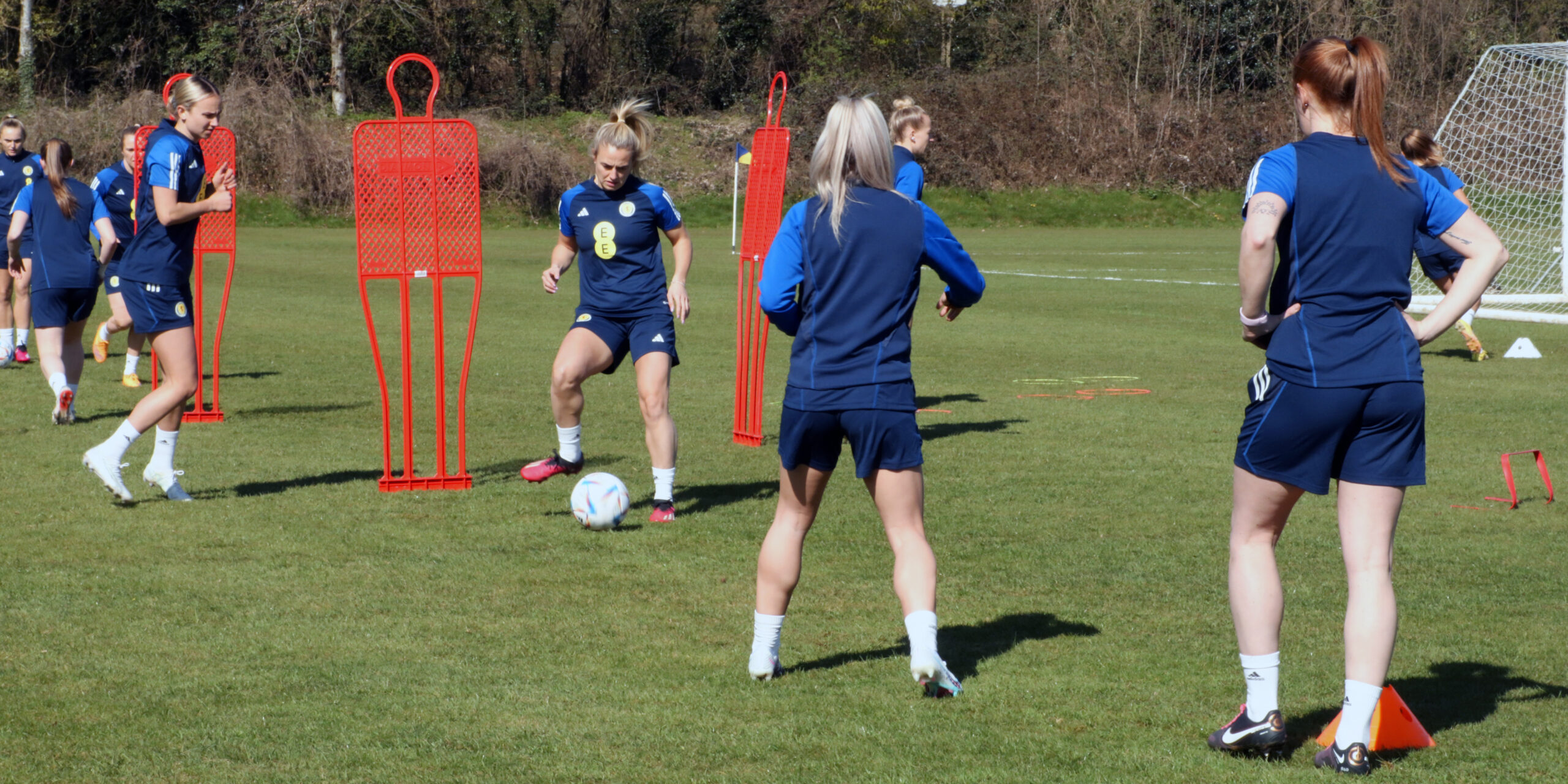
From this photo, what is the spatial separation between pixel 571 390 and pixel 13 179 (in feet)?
26.6

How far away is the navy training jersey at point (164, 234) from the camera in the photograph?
24.1 feet

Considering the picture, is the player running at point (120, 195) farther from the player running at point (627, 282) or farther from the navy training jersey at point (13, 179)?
the navy training jersey at point (13, 179)

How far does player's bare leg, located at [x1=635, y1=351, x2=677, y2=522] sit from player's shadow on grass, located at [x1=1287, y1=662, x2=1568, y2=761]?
12.3 feet

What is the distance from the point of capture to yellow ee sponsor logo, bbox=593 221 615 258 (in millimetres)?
7672

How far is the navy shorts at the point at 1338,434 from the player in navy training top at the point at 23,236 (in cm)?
1165

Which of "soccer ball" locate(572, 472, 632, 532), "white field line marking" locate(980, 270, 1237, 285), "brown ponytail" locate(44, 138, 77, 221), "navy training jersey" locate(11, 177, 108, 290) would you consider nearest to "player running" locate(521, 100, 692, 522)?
"soccer ball" locate(572, 472, 632, 532)

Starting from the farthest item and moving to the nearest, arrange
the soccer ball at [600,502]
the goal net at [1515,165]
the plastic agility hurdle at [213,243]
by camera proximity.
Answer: the goal net at [1515,165] < the plastic agility hurdle at [213,243] < the soccer ball at [600,502]

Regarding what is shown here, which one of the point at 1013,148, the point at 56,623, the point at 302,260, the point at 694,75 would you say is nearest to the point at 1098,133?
the point at 1013,148

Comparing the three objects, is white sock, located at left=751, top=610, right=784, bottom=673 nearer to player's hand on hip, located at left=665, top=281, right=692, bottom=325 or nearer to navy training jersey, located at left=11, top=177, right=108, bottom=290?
player's hand on hip, located at left=665, top=281, right=692, bottom=325

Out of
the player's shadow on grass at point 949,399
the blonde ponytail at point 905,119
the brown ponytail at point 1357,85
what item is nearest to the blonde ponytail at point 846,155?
the brown ponytail at point 1357,85

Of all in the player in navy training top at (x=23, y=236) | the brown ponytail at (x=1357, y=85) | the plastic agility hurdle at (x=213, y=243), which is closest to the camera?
the brown ponytail at (x=1357, y=85)

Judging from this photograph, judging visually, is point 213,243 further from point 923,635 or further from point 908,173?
point 923,635

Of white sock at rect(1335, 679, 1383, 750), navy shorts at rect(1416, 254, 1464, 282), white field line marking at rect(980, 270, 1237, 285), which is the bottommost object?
white field line marking at rect(980, 270, 1237, 285)

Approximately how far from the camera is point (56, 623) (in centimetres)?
542
